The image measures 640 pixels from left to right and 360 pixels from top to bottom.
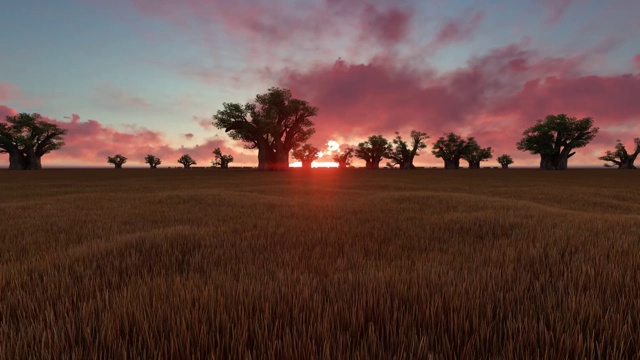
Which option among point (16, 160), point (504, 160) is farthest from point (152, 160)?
point (504, 160)

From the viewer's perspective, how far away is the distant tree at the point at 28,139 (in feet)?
169

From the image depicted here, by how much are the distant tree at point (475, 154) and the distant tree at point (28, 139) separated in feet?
319

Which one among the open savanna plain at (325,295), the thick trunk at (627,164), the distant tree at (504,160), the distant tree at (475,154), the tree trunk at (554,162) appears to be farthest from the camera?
the distant tree at (504,160)

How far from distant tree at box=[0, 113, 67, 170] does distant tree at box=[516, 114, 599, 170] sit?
97.4 metres

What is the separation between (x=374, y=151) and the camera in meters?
85.2

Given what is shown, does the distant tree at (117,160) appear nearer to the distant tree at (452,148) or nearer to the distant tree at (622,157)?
the distant tree at (452,148)

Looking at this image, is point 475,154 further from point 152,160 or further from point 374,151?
point 152,160

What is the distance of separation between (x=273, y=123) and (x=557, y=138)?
58.9 metres

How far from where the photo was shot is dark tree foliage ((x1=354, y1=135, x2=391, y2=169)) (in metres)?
83.9

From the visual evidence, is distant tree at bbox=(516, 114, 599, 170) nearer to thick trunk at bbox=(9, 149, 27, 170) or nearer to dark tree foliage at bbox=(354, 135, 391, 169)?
dark tree foliage at bbox=(354, 135, 391, 169)

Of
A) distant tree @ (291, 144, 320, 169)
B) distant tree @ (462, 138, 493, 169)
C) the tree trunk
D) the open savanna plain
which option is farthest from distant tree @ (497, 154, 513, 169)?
the open savanna plain

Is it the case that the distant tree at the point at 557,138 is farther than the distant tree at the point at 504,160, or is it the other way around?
the distant tree at the point at 504,160

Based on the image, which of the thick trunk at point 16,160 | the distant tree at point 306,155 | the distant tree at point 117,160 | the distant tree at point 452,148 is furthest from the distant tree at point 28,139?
the distant tree at point 452,148

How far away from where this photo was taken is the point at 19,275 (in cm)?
291
